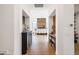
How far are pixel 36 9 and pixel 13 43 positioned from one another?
2.07ft

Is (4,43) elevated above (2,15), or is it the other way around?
(2,15)

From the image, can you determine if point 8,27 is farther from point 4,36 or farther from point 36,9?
point 36,9

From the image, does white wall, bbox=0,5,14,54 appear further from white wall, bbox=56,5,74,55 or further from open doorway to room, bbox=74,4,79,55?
open doorway to room, bbox=74,4,79,55

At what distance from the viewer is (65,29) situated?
1.87 m

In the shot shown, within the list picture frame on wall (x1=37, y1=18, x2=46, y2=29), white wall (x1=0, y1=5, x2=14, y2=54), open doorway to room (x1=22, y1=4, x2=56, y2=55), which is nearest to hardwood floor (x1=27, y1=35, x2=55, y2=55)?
open doorway to room (x1=22, y1=4, x2=56, y2=55)

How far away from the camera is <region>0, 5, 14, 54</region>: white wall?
5.82ft

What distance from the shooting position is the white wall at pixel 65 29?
6.12 ft

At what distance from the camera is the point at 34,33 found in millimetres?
1984

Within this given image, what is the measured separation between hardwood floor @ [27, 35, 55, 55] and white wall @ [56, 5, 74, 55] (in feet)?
0.60

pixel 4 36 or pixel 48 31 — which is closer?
pixel 4 36

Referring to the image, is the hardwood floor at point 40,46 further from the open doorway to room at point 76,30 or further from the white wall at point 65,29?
the open doorway to room at point 76,30

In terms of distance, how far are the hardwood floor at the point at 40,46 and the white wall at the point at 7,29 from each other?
35 centimetres

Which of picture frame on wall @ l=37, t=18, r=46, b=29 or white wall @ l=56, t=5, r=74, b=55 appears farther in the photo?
picture frame on wall @ l=37, t=18, r=46, b=29
